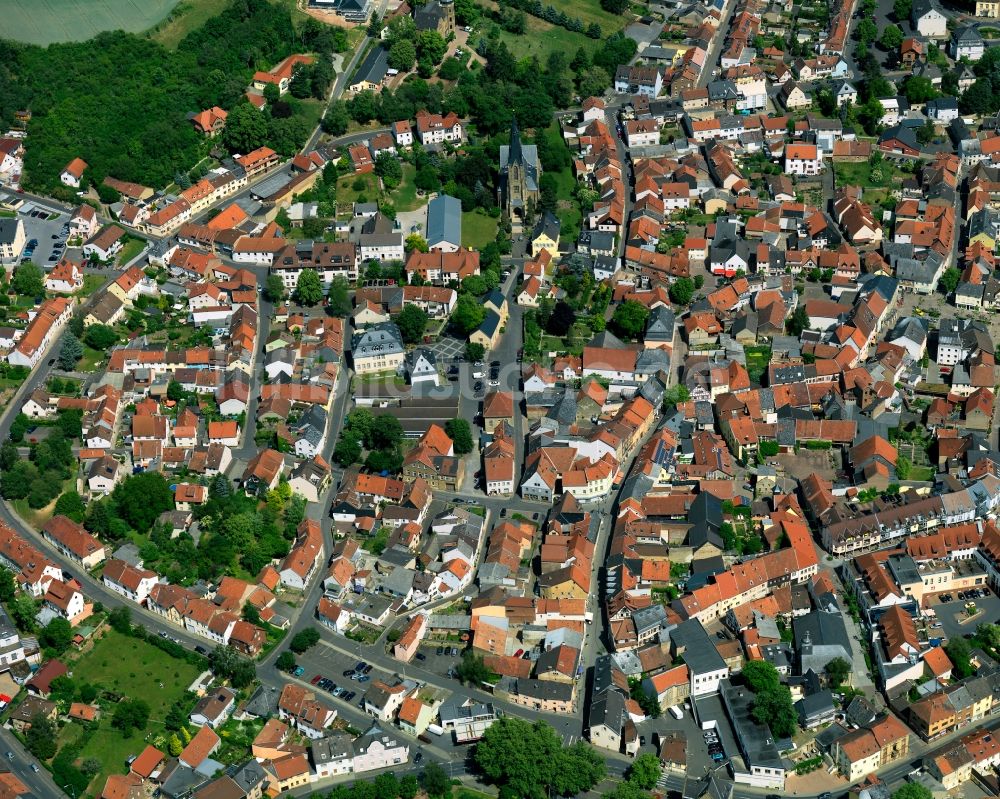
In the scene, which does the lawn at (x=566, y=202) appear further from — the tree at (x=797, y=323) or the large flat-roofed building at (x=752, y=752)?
the large flat-roofed building at (x=752, y=752)

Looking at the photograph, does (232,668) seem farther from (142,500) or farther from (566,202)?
(566,202)

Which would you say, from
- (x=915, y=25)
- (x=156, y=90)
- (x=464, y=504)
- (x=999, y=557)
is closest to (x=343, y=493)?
(x=464, y=504)

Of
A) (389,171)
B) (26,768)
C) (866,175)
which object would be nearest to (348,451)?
(26,768)

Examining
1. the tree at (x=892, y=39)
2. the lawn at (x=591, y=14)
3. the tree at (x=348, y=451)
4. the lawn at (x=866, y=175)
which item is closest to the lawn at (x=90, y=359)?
the tree at (x=348, y=451)

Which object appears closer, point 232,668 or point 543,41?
point 232,668

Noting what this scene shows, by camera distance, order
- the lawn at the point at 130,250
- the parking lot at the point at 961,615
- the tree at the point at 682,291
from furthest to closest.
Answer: the lawn at the point at 130,250
the tree at the point at 682,291
the parking lot at the point at 961,615
